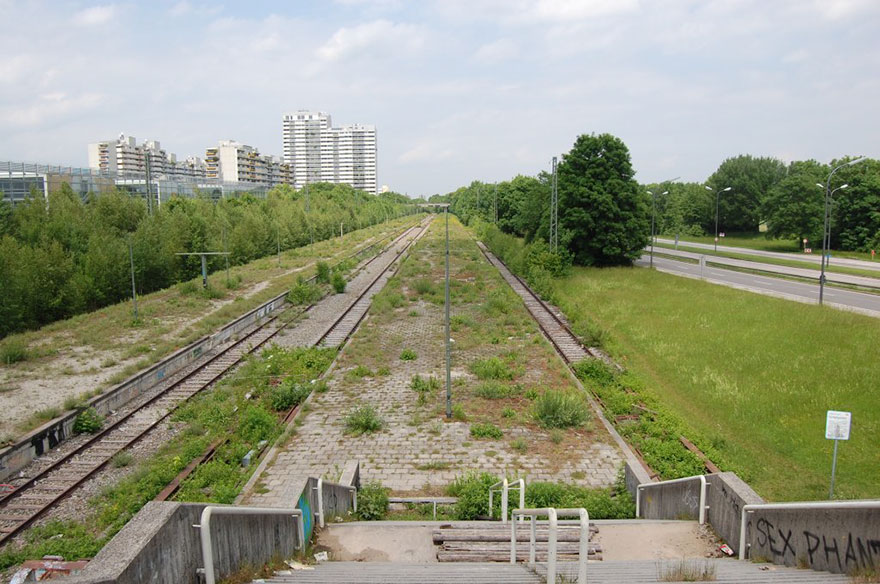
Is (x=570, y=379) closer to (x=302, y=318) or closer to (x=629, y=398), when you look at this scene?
(x=629, y=398)

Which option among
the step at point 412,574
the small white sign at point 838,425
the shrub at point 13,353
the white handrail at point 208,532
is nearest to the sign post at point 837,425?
the small white sign at point 838,425

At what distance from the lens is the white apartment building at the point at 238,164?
154625 mm

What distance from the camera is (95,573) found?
12.7 ft

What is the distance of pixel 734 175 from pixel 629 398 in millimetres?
68925

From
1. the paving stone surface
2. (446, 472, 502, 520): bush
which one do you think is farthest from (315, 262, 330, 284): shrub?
(446, 472, 502, 520): bush

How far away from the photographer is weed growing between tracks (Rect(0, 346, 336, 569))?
31.3ft

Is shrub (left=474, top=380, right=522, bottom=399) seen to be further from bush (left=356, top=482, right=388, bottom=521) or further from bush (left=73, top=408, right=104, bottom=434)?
bush (left=73, top=408, right=104, bottom=434)

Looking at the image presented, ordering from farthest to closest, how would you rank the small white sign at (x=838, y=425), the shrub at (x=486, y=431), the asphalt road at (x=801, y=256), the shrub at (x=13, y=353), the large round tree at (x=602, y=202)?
the asphalt road at (x=801, y=256), the large round tree at (x=602, y=202), the shrub at (x=13, y=353), the shrub at (x=486, y=431), the small white sign at (x=838, y=425)

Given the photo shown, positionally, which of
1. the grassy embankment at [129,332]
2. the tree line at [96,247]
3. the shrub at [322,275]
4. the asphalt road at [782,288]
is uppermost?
the tree line at [96,247]

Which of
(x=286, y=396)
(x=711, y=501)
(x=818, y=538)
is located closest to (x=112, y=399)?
(x=286, y=396)

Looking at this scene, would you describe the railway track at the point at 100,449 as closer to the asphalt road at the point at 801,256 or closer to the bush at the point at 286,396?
the bush at the point at 286,396

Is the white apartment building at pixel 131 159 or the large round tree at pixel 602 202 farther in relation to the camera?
the white apartment building at pixel 131 159

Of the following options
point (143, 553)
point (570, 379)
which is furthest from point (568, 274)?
point (143, 553)

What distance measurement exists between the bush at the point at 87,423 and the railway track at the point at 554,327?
13.8 m
